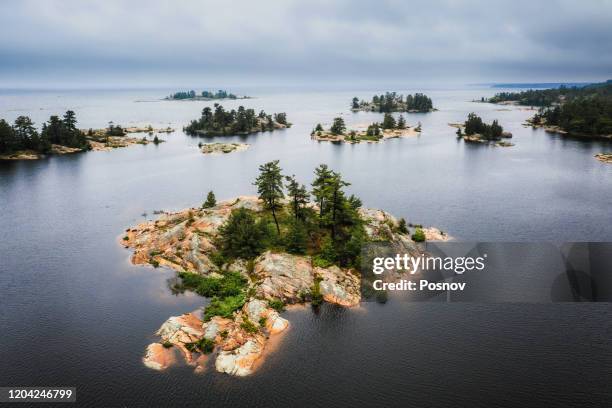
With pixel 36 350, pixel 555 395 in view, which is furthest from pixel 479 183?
pixel 36 350

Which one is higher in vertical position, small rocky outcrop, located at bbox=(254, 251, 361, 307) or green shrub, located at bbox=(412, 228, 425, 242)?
green shrub, located at bbox=(412, 228, 425, 242)

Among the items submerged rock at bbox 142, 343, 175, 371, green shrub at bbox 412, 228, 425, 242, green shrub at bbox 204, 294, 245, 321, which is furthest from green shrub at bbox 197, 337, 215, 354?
green shrub at bbox 412, 228, 425, 242

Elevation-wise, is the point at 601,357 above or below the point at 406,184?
below

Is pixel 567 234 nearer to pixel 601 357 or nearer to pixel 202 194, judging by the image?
pixel 601 357

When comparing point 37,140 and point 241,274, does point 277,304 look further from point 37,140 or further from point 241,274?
point 37,140

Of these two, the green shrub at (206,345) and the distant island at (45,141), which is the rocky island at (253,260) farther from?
the distant island at (45,141)

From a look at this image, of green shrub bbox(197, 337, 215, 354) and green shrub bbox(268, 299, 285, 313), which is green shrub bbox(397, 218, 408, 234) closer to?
green shrub bbox(268, 299, 285, 313)
